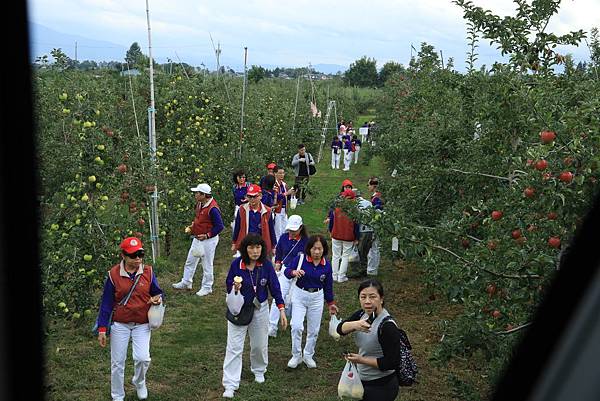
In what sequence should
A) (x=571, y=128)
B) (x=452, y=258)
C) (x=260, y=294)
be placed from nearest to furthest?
(x=571, y=128)
(x=452, y=258)
(x=260, y=294)

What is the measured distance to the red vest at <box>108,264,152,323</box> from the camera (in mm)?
5906

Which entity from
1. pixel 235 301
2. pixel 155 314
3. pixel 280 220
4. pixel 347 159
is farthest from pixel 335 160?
pixel 155 314

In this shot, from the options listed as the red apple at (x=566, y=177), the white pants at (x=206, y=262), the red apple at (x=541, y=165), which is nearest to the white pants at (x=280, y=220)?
the white pants at (x=206, y=262)

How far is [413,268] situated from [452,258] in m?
7.24

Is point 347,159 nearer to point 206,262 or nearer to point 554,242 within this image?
point 206,262

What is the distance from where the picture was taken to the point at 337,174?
2431 centimetres

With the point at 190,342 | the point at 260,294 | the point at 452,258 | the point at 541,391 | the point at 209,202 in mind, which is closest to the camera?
the point at 541,391

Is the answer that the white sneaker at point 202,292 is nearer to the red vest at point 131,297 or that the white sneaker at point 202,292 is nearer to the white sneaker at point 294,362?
the white sneaker at point 294,362

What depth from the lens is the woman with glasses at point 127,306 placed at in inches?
232

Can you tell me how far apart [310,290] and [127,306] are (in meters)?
1.96

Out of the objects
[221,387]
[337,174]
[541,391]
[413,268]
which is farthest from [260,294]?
[337,174]

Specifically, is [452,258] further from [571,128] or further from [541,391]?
[541,391]

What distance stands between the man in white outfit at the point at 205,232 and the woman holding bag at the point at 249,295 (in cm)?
301

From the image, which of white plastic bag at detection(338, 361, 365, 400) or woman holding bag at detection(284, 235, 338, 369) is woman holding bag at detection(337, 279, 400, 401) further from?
woman holding bag at detection(284, 235, 338, 369)
